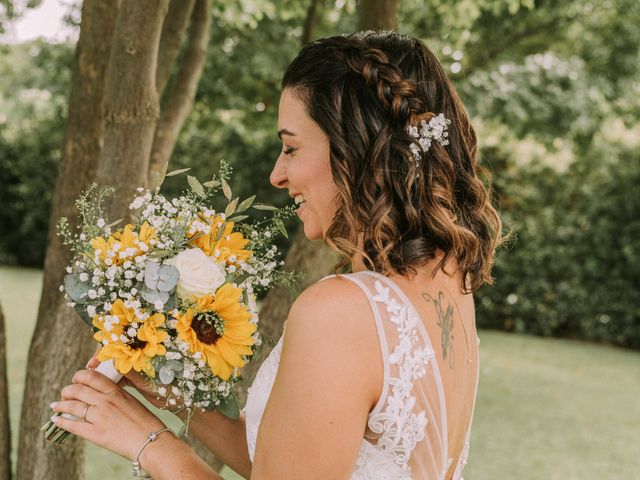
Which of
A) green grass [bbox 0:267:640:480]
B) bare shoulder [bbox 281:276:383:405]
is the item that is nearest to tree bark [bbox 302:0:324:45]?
green grass [bbox 0:267:640:480]

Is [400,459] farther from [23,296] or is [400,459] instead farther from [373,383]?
[23,296]

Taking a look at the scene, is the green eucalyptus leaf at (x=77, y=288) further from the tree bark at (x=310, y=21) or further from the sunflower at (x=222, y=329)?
the tree bark at (x=310, y=21)

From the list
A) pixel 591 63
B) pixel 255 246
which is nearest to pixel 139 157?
pixel 255 246

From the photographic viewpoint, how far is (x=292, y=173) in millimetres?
1825

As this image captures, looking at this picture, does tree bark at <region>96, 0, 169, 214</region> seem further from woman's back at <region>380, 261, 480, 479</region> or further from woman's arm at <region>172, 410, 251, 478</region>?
woman's back at <region>380, 261, 480, 479</region>

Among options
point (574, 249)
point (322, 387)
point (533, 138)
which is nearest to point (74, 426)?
point (322, 387)

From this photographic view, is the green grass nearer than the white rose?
No

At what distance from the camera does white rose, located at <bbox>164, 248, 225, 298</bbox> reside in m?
1.86

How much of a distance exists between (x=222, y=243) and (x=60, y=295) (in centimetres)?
131

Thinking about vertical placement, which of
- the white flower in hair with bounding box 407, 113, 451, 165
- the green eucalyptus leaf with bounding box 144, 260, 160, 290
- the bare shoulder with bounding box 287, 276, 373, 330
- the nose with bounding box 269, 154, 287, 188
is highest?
the white flower in hair with bounding box 407, 113, 451, 165

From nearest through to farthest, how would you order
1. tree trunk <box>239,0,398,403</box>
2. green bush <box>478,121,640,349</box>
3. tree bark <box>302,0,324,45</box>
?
tree trunk <box>239,0,398,403</box>
tree bark <box>302,0,324,45</box>
green bush <box>478,121,640,349</box>

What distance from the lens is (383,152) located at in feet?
5.70

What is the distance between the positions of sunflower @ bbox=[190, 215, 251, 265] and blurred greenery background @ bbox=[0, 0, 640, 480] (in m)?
4.76

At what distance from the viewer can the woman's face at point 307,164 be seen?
1783 mm
